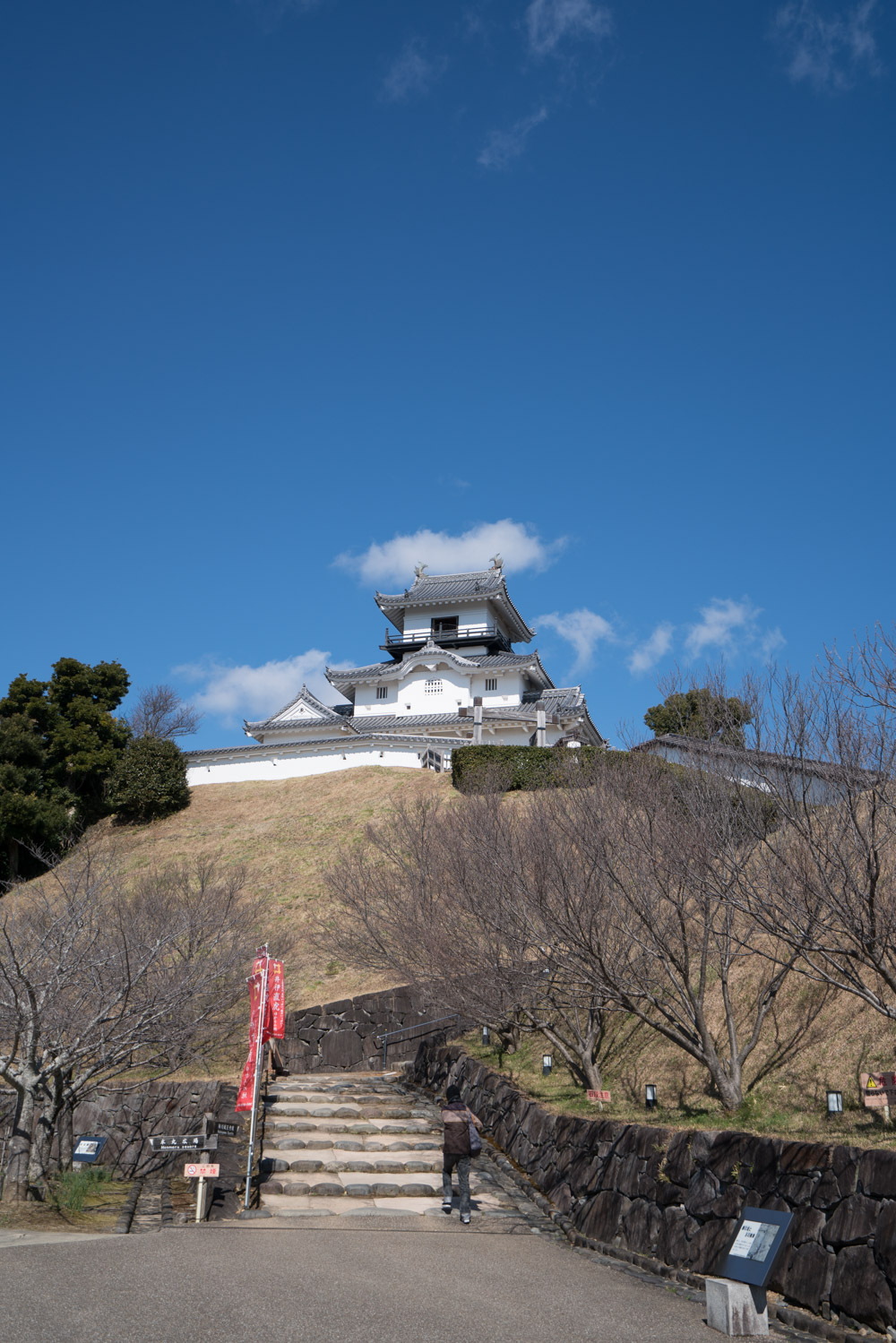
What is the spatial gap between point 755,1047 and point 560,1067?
4197mm

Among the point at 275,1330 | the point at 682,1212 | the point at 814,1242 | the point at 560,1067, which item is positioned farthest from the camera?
the point at 560,1067

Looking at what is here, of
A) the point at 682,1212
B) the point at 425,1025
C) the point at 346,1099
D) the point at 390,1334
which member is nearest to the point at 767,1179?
the point at 682,1212

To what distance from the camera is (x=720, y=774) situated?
1105cm

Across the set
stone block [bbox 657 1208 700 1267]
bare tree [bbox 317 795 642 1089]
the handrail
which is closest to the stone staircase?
bare tree [bbox 317 795 642 1089]

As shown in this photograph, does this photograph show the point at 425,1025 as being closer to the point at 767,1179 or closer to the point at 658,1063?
the point at 658,1063

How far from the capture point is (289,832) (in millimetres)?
32219

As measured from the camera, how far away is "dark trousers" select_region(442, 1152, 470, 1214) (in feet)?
32.4

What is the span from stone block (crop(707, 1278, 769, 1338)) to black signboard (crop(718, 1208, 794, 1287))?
9cm

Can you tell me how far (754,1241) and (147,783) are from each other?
107ft

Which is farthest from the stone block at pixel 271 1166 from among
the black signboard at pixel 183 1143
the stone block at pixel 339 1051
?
the stone block at pixel 339 1051

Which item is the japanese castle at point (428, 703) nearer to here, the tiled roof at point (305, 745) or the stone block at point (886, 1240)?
the tiled roof at point (305, 745)

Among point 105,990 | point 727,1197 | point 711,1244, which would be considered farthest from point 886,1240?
point 105,990

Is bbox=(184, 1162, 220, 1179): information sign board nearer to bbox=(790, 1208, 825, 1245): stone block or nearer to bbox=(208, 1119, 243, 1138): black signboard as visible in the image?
bbox=(208, 1119, 243, 1138): black signboard

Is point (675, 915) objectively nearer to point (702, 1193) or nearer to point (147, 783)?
point (702, 1193)
